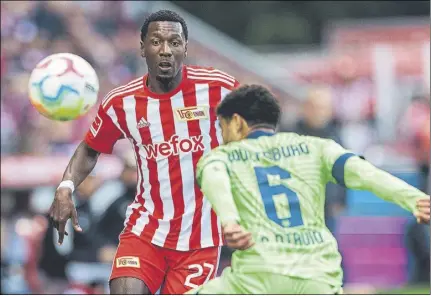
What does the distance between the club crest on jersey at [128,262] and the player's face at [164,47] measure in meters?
1.11

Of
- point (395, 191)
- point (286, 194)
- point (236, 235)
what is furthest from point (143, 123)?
point (395, 191)

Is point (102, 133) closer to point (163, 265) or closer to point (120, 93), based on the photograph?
point (120, 93)

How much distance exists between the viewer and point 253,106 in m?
5.68

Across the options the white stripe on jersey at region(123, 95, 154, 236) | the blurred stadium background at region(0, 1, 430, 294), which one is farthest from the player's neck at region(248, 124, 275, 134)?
the blurred stadium background at region(0, 1, 430, 294)

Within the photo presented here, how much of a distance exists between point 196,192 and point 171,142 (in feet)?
1.16

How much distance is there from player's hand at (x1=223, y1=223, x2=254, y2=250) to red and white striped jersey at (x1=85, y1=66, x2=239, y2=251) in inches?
73.7

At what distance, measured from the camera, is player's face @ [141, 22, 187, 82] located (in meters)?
6.93

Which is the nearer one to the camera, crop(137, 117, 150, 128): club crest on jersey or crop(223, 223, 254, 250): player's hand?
crop(223, 223, 254, 250): player's hand

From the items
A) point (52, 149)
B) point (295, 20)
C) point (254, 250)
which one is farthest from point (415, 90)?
point (254, 250)

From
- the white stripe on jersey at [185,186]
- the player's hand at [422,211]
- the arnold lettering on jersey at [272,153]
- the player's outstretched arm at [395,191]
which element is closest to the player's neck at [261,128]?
the arnold lettering on jersey at [272,153]

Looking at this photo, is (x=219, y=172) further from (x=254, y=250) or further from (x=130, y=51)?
(x=130, y=51)

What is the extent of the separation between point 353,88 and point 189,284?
14921mm

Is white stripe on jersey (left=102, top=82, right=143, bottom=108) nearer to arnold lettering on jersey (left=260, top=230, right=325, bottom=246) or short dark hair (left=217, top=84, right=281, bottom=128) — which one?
short dark hair (left=217, top=84, right=281, bottom=128)

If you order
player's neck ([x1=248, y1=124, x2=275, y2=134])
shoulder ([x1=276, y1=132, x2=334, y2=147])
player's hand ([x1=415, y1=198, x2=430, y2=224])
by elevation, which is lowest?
player's hand ([x1=415, y1=198, x2=430, y2=224])
